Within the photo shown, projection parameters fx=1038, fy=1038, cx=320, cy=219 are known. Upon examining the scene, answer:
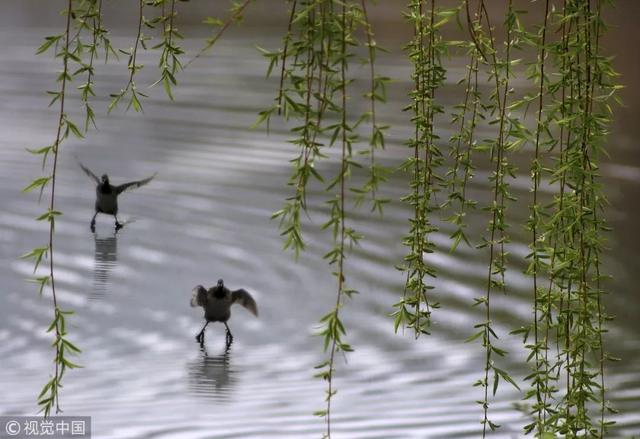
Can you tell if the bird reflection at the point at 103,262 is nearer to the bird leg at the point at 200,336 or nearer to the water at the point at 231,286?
the water at the point at 231,286

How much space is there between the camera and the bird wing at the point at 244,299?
1.74 meters

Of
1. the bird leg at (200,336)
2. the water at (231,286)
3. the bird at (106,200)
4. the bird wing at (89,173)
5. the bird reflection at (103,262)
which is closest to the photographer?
the water at (231,286)

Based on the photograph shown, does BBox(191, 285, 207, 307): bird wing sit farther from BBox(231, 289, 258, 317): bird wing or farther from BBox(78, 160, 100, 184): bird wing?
BBox(78, 160, 100, 184): bird wing

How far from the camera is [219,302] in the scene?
5.58ft

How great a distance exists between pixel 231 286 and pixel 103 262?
0.25 metres

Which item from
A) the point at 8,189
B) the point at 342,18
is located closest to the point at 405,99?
the point at 8,189

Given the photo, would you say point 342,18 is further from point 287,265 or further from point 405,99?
point 405,99

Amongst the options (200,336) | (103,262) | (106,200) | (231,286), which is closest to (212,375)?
(200,336)

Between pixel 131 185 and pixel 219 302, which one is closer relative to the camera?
pixel 219 302

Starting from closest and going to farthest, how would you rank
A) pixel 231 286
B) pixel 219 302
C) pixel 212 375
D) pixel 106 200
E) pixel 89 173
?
pixel 212 375, pixel 219 302, pixel 231 286, pixel 106 200, pixel 89 173

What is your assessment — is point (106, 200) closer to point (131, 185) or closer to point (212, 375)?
point (131, 185)

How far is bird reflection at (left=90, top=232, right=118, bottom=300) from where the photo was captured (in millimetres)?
1812

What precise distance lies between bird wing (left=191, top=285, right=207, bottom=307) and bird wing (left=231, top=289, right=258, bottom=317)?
47mm

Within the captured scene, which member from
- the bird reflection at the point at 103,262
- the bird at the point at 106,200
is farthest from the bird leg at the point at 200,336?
the bird at the point at 106,200
